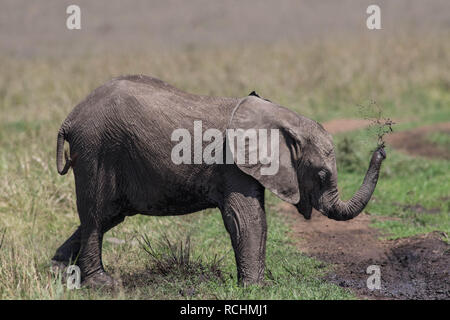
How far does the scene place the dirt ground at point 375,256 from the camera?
753 cm

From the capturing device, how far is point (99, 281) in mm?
7332

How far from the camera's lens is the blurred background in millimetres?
7992

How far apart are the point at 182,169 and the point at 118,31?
27.0 m

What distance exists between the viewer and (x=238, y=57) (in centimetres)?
2195

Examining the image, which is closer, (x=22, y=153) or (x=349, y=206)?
(x=349, y=206)

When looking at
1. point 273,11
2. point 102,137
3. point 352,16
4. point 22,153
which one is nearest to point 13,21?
point 273,11

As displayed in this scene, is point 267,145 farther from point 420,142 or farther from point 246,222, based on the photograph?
point 420,142

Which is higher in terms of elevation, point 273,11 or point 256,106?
point 273,11

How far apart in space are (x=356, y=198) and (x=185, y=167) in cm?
144

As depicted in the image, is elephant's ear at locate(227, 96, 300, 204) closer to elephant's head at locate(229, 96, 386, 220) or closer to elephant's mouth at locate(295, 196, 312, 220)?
elephant's head at locate(229, 96, 386, 220)

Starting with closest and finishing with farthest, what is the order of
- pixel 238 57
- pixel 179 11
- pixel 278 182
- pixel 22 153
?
pixel 278 182 → pixel 22 153 → pixel 238 57 → pixel 179 11

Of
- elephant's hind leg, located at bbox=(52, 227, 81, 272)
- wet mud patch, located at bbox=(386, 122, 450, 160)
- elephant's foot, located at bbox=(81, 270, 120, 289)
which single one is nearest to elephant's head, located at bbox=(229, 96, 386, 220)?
elephant's foot, located at bbox=(81, 270, 120, 289)

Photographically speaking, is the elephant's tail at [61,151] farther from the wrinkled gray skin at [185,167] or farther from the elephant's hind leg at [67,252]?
the elephant's hind leg at [67,252]
